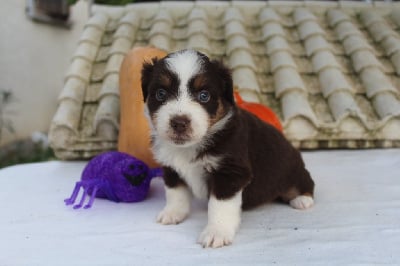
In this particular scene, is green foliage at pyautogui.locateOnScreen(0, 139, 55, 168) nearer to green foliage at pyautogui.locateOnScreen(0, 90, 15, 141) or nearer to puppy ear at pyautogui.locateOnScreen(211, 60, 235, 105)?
green foliage at pyautogui.locateOnScreen(0, 90, 15, 141)

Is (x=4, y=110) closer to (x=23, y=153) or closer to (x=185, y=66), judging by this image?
(x=23, y=153)

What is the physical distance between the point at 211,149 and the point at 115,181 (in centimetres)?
96

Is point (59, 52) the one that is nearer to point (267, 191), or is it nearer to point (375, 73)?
point (375, 73)

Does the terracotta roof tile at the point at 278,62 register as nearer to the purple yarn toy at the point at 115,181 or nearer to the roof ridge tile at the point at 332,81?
the roof ridge tile at the point at 332,81

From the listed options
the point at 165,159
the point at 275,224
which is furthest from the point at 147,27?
the point at 275,224

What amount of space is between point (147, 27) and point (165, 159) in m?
3.74

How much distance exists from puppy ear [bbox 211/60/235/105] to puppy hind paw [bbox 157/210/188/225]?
807 millimetres

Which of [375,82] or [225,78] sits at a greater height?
[225,78]

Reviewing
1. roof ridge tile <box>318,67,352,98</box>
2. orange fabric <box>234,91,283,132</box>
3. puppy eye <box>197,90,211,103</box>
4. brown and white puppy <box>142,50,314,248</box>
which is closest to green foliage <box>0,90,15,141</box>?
orange fabric <box>234,91,283,132</box>

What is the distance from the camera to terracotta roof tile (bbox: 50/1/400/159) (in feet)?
15.0

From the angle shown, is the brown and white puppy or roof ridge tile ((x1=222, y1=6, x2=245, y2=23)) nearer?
the brown and white puppy

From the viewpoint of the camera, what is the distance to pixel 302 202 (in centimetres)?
299

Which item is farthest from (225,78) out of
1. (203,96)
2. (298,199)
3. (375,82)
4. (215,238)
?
(375,82)

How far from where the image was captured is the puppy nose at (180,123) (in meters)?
2.29
